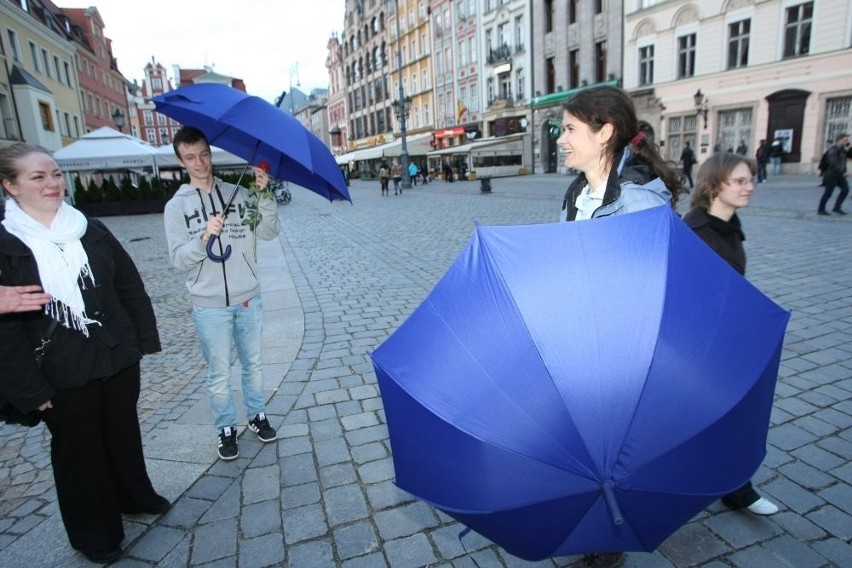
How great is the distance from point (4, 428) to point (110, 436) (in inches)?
85.9

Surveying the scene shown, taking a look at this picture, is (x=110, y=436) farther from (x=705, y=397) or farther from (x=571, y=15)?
(x=571, y=15)

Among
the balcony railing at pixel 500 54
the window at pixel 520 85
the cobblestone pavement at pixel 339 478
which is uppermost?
the balcony railing at pixel 500 54

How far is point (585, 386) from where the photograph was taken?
4.04 feet

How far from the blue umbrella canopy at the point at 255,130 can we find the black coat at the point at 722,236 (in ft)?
6.72

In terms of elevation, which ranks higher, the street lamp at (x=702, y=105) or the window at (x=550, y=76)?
the window at (x=550, y=76)

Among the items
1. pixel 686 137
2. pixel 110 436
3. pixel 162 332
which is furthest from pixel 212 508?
pixel 686 137

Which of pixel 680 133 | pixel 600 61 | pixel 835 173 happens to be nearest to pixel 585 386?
pixel 835 173

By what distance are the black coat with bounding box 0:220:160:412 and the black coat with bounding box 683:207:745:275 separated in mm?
2964

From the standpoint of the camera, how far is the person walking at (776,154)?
2264 cm

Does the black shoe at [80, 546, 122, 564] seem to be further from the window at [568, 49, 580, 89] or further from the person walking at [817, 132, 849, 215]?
the window at [568, 49, 580, 89]

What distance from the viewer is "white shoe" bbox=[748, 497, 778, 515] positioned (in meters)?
2.58

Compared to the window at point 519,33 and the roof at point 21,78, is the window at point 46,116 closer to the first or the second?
the roof at point 21,78

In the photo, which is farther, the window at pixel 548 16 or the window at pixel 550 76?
the window at pixel 550 76

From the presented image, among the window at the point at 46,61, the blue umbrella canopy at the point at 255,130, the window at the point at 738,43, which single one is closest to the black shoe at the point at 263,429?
the blue umbrella canopy at the point at 255,130
